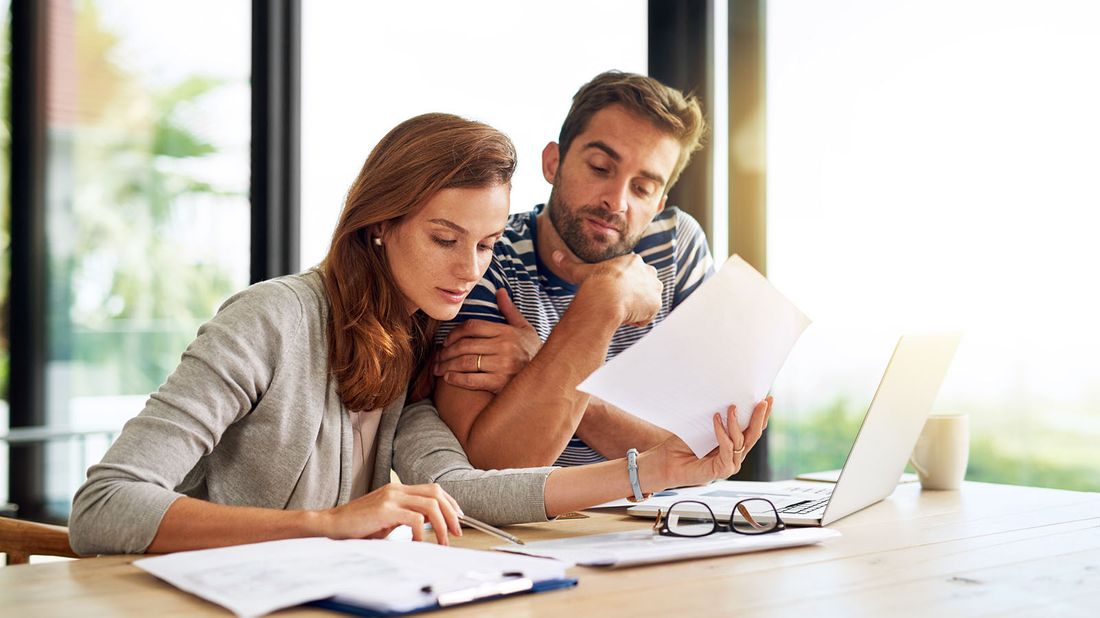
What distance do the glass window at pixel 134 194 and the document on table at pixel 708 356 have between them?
2.43 m

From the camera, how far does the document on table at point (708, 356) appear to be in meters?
1.13

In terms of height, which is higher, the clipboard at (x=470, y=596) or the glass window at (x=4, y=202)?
the glass window at (x=4, y=202)

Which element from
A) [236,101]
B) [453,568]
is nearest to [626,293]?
[453,568]

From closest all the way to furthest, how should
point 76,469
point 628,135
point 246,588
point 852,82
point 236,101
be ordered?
point 246,588 < point 628,135 < point 852,82 < point 236,101 < point 76,469

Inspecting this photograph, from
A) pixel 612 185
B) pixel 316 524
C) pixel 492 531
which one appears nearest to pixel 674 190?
pixel 612 185

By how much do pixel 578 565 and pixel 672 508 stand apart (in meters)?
0.25

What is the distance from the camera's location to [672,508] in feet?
4.11

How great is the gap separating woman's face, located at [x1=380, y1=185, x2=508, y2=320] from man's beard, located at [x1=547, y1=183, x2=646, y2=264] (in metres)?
0.42

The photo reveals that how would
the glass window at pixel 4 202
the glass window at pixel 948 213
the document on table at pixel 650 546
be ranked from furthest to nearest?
the glass window at pixel 4 202 → the glass window at pixel 948 213 → the document on table at pixel 650 546

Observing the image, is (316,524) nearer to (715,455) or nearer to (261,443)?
(261,443)

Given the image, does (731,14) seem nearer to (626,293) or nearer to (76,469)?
(626,293)

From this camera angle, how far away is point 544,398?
1692 millimetres

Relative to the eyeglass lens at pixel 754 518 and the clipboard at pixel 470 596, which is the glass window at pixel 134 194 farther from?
the clipboard at pixel 470 596

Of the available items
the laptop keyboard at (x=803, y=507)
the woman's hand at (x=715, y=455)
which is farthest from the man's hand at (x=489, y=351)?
the laptop keyboard at (x=803, y=507)
